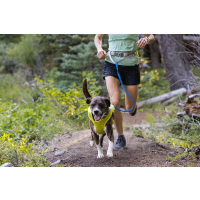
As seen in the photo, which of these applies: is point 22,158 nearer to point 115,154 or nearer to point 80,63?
point 115,154

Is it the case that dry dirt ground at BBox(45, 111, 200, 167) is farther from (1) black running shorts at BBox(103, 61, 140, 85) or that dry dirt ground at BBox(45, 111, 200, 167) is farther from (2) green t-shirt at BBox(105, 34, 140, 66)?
(2) green t-shirt at BBox(105, 34, 140, 66)

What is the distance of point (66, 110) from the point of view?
6434mm

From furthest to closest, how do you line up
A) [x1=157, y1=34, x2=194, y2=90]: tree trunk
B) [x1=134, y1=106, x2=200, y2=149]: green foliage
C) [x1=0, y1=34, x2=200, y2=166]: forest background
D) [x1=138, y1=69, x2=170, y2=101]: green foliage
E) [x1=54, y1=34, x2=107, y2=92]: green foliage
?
[x1=138, y1=69, x2=170, y2=101]: green foliage → [x1=54, y1=34, x2=107, y2=92]: green foliage → [x1=157, y1=34, x2=194, y2=90]: tree trunk → [x1=134, y1=106, x2=200, y2=149]: green foliage → [x1=0, y1=34, x2=200, y2=166]: forest background

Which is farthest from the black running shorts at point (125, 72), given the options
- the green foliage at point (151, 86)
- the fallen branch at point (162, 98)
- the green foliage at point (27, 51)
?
the green foliage at point (27, 51)

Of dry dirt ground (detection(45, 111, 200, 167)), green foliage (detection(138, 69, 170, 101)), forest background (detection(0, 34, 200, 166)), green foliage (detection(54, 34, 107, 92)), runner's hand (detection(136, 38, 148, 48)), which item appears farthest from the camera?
green foliage (detection(138, 69, 170, 101))

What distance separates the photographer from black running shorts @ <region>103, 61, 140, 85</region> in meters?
4.03

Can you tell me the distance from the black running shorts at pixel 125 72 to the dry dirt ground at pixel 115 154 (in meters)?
1.11

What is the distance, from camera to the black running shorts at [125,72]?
13.2ft

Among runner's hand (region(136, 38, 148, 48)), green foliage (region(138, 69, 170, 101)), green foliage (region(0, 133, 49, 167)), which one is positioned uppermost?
runner's hand (region(136, 38, 148, 48))

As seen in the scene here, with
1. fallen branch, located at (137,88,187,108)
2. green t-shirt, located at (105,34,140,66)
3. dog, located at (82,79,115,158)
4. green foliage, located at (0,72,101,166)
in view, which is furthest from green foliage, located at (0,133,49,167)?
fallen branch, located at (137,88,187,108)

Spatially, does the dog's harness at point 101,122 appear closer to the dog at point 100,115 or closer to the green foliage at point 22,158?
the dog at point 100,115

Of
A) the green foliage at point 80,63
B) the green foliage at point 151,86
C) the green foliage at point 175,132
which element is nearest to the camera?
the green foliage at point 175,132

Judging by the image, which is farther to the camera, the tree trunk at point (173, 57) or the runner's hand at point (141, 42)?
the tree trunk at point (173, 57)

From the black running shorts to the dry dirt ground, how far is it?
1113 mm
